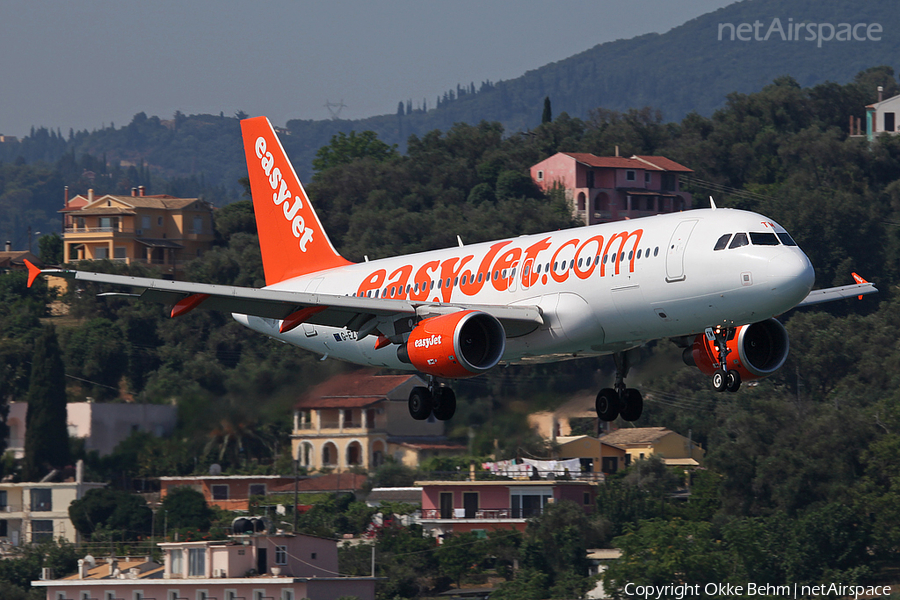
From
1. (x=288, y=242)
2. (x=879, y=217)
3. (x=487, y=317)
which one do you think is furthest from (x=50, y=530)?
(x=879, y=217)

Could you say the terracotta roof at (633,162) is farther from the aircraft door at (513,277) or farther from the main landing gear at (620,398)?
the aircraft door at (513,277)

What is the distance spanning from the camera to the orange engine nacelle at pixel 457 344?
34.7m

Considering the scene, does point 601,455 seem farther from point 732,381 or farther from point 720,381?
point 732,381

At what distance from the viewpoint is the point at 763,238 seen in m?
32.6

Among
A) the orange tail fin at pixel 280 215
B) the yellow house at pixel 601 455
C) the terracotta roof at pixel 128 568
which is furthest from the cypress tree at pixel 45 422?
the yellow house at pixel 601 455

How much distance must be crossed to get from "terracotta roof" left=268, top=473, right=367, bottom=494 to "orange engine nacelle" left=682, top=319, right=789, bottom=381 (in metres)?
58.8

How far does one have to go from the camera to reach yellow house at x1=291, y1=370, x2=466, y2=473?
5419cm

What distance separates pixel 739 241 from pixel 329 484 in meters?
71.0

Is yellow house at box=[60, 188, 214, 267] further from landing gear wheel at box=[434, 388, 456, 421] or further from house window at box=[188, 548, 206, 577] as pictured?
landing gear wheel at box=[434, 388, 456, 421]

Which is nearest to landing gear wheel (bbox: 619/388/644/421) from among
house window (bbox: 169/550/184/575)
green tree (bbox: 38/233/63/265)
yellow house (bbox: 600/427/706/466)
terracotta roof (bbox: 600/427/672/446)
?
house window (bbox: 169/550/184/575)

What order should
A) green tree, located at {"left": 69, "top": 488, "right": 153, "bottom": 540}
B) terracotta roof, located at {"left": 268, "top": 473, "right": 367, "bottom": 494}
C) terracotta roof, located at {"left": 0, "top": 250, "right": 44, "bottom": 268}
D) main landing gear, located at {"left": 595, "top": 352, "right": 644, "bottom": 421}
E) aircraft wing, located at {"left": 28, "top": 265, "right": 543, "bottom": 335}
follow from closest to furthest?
Answer: aircraft wing, located at {"left": 28, "top": 265, "right": 543, "bottom": 335}
main landing gear, located at {"left": 595, "top": 352, "right": 644, "bottom": 421}
terracotta roof, located at {"left": 268, "top": 473, "right": 367, "bottom": 494}
green tree, located at {"left": 69, "top": 488, "right": 153, "bottom": 540}
terracotta roof, located at {"left": 0, "top": 250, "right": 44, "bottom": 268}

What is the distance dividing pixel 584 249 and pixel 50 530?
83140 millimetres

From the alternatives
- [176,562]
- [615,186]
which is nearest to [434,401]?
[176,562]

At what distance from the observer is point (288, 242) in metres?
49.0
